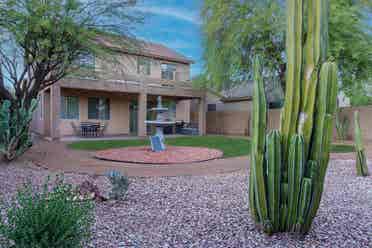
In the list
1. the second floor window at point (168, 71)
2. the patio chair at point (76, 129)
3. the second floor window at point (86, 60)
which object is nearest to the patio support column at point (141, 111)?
the patio chair at point (76, 129)

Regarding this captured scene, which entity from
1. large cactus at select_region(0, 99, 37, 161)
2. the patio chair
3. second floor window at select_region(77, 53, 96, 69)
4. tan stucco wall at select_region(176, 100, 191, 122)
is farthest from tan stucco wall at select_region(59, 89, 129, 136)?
large cactus at select_region(0, 99, 37, 161)

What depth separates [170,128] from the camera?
72.5 ft

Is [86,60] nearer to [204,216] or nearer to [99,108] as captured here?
[204,216]

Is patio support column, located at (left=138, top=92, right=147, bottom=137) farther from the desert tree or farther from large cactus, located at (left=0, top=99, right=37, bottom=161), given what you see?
large cactus, located at (left=0, top=99, right=37, bottom=161)

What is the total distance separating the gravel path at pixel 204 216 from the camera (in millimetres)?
3193

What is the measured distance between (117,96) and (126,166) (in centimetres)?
1219

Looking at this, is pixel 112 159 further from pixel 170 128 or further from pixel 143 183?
pixel 170 128

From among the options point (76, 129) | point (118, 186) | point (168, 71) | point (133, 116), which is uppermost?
point (168, 71)

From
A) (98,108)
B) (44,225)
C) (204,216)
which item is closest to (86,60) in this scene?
(204,216)

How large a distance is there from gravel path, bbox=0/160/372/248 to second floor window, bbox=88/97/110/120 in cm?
1270

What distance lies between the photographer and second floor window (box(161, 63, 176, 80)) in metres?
21.5

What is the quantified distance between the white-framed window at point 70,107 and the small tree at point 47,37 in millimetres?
7229

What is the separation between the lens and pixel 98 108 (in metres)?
19.3

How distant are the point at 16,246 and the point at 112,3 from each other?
27.8 ft
